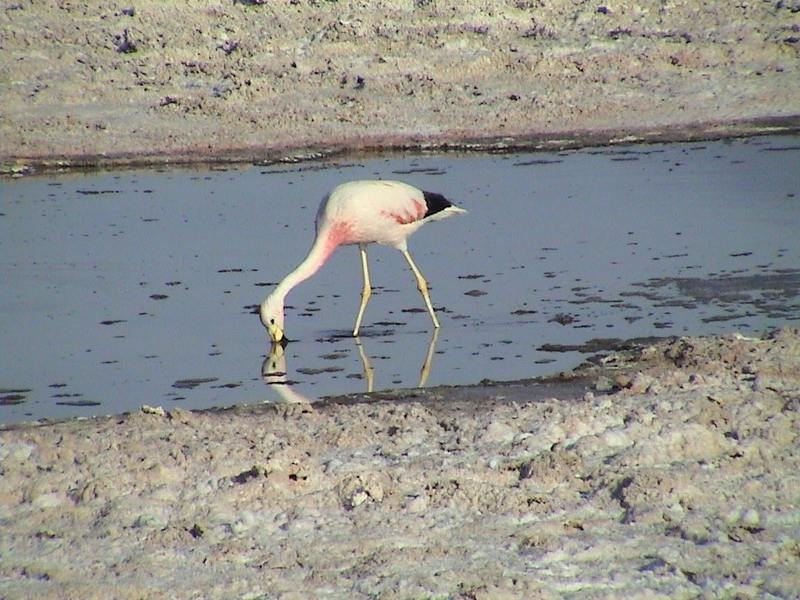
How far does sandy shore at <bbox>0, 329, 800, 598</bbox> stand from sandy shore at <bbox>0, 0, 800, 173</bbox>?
13.3m

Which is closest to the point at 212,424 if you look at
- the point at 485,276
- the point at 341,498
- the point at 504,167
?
the point at 341,498

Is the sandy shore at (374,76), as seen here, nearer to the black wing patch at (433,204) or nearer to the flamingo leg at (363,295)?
the black wing patch at (433,204)

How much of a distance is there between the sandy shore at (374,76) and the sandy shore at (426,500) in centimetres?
1326

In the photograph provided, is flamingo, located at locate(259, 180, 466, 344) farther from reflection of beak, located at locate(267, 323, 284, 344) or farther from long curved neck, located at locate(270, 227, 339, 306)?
reflection of beak, located at locate(267, 323, 284, 344)

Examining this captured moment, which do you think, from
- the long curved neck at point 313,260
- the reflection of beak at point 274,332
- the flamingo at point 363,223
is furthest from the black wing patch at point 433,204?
the reflection of beak at point 274,332

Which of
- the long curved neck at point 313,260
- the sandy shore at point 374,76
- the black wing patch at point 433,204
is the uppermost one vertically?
the black wing patch at point 433,204

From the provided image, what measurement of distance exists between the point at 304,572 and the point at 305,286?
658 cm

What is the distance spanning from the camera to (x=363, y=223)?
10.4 meters

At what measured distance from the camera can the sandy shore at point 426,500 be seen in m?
5.20

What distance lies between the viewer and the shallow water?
9.12 metres

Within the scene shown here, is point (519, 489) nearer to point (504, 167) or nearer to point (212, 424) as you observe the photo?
point (212, 424)

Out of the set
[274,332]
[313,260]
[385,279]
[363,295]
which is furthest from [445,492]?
[385,279]

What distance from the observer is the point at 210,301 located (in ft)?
36.2

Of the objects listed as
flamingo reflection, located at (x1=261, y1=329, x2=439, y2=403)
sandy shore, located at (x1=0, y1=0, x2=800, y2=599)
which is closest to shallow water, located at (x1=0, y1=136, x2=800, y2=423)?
flamingo reflection, located at (x1=261, y1=329, x2=439, y2=403)
